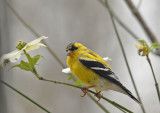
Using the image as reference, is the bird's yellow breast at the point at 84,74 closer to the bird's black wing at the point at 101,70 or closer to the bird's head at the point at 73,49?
the bird's black wing at the point at 101,70

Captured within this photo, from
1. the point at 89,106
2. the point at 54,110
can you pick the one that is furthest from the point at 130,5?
the point at 54,110

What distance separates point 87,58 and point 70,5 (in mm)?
4678

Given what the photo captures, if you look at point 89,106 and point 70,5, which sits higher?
point 70,5

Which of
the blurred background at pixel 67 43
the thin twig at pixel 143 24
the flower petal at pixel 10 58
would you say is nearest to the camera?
the flower petal at pixel 10 58

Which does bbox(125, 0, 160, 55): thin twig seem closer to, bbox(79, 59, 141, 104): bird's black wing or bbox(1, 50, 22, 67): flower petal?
bbox(79, 59, 141, 104): bird's black wing

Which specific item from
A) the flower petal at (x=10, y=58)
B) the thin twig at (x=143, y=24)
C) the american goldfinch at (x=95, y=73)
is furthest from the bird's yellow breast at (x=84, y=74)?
the flower petal at (x=10, y=58)

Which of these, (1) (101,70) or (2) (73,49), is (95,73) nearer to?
(1) (101,70)

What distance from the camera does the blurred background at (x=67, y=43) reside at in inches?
222

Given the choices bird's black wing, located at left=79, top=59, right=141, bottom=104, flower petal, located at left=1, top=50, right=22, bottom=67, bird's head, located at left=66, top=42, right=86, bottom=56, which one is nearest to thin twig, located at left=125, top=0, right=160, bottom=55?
bird's black wing, located at left=79, top=59, right=141, bottom=104

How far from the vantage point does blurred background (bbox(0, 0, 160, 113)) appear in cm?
564

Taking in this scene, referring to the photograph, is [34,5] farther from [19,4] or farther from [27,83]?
Answer: [27,83]

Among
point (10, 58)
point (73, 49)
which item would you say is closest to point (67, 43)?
point (73, 49)

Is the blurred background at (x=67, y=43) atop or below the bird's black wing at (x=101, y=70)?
atop

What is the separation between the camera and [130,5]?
235cm
